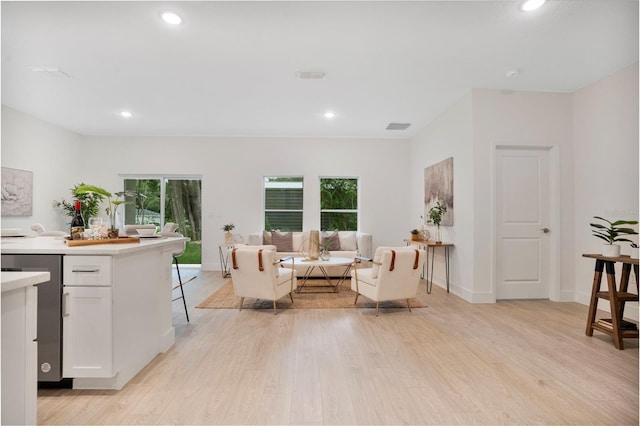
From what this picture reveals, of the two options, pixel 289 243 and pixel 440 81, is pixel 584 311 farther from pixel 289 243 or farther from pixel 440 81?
pixel 289 243

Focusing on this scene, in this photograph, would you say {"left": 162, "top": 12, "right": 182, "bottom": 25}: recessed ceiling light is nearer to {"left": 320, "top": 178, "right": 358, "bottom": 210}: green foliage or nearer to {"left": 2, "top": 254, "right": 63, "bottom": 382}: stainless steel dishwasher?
{"left": 2, "top": 254, "right": 63, "bottom": 382}: stainless steel dishwasher

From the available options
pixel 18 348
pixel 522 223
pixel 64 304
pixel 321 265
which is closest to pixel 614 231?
pixel 522 223

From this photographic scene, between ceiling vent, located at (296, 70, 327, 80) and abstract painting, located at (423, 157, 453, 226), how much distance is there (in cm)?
237

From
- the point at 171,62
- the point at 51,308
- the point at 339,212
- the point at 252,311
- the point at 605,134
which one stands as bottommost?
the point at 252,311

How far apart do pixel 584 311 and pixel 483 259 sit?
4.01ft

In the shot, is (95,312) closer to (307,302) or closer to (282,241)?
(307,302)

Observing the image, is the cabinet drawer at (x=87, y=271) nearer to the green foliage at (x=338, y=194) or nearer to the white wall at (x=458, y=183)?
the white wall at (x=458, y=183)

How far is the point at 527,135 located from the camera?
170 inches

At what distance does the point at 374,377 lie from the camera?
224 centimetres

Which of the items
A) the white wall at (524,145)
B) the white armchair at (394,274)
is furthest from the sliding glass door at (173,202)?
the white wall at (524,145)

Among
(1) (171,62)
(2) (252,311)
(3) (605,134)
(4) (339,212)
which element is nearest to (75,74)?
(1) (171,62)

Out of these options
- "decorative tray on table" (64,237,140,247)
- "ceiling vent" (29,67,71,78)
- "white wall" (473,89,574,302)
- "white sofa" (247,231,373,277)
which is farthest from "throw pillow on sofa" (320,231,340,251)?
"ceiling vent" (29,67,71,78)

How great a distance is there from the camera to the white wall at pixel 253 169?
6.79 metres

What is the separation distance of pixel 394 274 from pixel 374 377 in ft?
5.11
